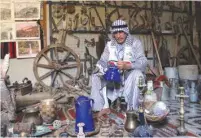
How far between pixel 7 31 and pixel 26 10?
0.44 m

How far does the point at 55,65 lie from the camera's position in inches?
165

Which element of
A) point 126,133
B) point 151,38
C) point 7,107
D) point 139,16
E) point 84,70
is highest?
point 139,16

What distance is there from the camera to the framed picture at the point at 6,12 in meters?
4.00

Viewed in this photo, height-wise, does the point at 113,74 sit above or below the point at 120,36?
below

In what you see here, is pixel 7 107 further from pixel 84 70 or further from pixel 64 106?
pixel 84 70

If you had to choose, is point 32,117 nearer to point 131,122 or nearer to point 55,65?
point 131,122

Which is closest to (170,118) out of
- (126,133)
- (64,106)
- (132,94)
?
(132,94)

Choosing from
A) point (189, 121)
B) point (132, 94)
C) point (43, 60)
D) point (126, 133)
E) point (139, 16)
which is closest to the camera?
point (126, 133)

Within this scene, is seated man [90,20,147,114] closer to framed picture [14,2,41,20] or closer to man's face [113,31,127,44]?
man's face [113,31,127,44]

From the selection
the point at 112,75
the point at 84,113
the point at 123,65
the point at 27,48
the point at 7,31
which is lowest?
the point at 84,113

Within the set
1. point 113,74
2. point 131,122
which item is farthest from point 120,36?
point 131,122

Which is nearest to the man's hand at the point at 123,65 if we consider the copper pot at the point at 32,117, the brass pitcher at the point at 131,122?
the brass pitcher at the point at 131,122

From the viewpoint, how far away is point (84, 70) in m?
4.43

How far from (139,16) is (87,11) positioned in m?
1.00
